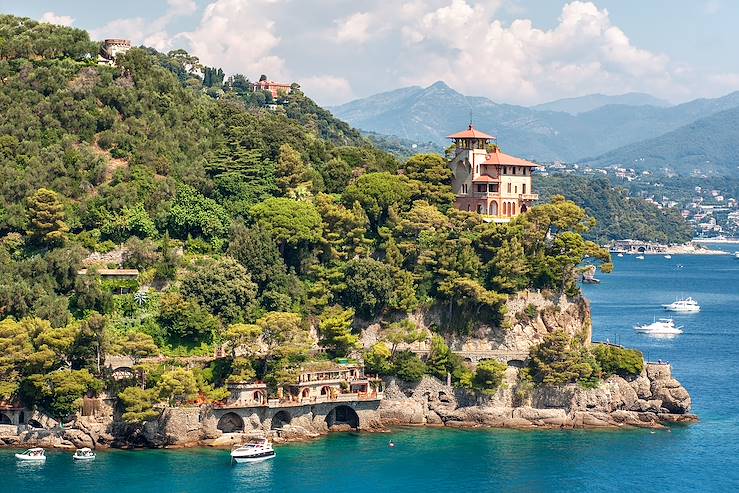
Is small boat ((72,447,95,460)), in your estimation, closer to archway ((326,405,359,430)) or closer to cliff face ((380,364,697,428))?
archway ((326,405,359,430))

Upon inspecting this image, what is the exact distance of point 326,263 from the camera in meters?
84.9

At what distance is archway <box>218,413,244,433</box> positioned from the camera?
70562mm

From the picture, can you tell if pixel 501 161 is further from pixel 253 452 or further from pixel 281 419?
pixel 253 452

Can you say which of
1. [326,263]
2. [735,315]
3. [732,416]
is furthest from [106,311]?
[735,315]

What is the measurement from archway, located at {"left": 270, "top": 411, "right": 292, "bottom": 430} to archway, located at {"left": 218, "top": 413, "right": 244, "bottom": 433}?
81.9 inches

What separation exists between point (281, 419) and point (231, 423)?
3.16m

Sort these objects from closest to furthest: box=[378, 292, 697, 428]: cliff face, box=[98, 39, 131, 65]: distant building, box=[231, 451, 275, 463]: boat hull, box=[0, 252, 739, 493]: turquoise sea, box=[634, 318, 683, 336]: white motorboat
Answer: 1. box=[0, 252, 739, 493]: turquoise sea
2. box=[231, 451, 275, 463]: boat hull
3. box=[378, 292, 697, 428]: cliff face
4. box=[98, 39, 131, 65]: distant building
5. box=[634, 318, 683, 336]: white motorboat

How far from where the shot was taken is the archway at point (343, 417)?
243ft

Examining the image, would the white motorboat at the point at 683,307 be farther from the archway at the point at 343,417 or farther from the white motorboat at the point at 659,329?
the archway at the point at 343,417

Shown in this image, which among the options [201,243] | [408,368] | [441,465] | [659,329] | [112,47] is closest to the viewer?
[441,465]

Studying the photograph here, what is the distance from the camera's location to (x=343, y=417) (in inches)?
2950

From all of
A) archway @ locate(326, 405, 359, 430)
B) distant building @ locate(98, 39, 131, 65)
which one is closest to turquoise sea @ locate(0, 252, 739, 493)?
archway @ locate(326, 405, 359, 430)

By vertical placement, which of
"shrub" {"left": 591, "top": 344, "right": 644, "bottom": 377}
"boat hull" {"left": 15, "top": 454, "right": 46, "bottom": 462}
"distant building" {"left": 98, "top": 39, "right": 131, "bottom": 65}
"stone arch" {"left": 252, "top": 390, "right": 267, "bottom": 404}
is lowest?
"boat hull" {"left": 15, "top": 454, "right": 46, "bottom": 462}

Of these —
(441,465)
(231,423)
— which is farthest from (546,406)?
(231,423)
